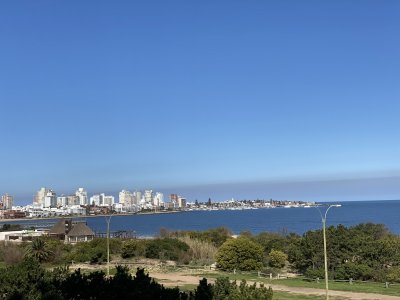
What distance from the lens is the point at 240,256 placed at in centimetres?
4569

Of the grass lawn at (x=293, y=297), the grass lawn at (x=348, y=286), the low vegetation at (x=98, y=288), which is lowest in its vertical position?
the grass lawn at (x=348, y=286)

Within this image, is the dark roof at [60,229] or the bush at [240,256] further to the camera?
the dark roof at [60,229]

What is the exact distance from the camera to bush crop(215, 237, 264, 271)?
45.3 metres

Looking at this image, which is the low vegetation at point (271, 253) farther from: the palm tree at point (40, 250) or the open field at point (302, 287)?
the open field at point (302, 287)

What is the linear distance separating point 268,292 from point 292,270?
35743 millimetres

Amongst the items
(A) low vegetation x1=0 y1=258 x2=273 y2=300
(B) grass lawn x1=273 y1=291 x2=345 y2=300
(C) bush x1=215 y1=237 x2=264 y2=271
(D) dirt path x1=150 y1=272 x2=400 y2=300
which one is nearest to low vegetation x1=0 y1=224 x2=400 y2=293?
(C) bush x1=215 y1=237 x2=264 y2=271

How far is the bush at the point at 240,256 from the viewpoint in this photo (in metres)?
45.3

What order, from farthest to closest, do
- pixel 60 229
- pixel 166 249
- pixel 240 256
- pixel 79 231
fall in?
pixel 60 229 → pixel 79 231 → pixel 166 249 → pixel 240 256

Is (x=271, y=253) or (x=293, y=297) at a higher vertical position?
(x=271, y=253)

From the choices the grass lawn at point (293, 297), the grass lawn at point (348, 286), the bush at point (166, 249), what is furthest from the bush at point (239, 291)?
the bush at point (166, 249)

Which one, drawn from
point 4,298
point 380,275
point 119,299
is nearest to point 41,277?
point 4,298

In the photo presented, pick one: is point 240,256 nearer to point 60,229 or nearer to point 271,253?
point 271,253

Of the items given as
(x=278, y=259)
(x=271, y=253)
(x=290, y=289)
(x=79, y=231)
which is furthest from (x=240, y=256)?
(x=79, y=231)

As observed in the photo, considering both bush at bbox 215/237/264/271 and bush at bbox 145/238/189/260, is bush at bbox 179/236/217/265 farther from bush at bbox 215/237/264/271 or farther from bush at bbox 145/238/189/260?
bush at bbox 215/237/264/271
